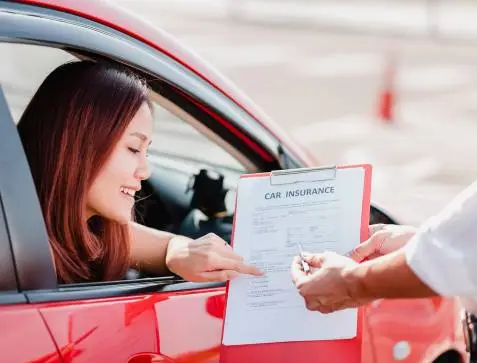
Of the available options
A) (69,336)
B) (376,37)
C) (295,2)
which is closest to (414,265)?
(69,336)

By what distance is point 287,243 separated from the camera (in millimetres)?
2756

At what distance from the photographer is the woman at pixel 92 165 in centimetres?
285

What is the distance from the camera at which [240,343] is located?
2719 millimetres

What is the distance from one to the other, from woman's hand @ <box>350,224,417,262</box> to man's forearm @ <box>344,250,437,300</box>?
0.20 metres

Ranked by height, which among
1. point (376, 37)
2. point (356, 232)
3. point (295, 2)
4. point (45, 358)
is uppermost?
point (295, 2)

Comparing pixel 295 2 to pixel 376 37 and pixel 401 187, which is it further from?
pixel 401 187

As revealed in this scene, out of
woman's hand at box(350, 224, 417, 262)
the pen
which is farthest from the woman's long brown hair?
woman's hand at box(350, 224, 417, 262)

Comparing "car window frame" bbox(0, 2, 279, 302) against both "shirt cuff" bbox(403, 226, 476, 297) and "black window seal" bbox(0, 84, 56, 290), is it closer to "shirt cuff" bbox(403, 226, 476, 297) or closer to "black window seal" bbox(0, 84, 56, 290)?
"black window seal" bbox(0, 84, 56, 290)

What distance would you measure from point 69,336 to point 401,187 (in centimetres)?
715

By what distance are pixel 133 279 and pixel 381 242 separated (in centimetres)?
64

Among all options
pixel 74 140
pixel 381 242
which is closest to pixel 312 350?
pixel 381 242

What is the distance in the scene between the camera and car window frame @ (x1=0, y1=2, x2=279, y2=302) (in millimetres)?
2555

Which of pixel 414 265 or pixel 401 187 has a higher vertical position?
pixel 401 187

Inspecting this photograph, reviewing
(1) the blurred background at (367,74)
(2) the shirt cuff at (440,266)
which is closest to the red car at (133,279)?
(2) the shirt cuff at (440,266)
